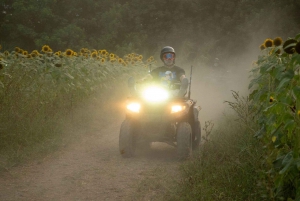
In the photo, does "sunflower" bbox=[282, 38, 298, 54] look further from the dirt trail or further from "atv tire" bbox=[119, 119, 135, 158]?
"atv tire" bbox=[119, 119, 135, 158]

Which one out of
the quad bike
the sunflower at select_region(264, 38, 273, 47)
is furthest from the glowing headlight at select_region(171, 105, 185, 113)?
the sunflower at select_region(264, 38, 273, 47)

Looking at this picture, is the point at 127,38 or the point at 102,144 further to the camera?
the point at 127,38

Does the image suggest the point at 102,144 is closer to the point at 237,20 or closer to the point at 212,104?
the point at 212,104

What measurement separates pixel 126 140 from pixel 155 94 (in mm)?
936

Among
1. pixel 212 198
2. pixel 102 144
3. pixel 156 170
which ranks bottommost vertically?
pixel 212 198

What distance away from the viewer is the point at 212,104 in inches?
614

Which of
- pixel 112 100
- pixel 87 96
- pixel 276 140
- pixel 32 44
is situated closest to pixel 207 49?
pixel 32 44

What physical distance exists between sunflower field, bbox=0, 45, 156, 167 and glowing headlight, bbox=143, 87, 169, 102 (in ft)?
6.90

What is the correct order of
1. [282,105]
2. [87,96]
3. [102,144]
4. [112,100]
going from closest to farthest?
1. [282,105]
2. [102,144]
3. [87,96]
4. [112,100]

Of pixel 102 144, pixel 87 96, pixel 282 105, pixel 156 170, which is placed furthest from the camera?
pixel 87 96

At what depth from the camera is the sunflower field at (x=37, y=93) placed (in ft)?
24.3

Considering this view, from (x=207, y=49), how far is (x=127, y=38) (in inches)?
220

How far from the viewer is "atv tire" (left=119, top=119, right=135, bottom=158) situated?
7254mm

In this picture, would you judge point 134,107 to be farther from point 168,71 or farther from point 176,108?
point 168,71
